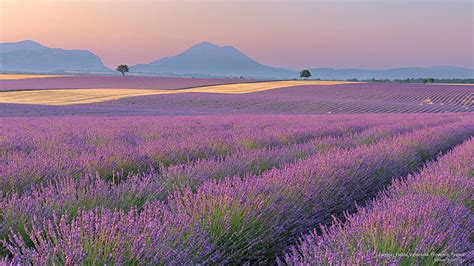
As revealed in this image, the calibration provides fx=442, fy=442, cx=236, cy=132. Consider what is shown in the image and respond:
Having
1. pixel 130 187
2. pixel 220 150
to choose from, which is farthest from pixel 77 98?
pixel 130 187

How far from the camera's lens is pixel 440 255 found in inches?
85.9

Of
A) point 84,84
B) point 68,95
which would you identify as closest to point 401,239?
point 68,95

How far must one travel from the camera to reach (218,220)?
2682 mm

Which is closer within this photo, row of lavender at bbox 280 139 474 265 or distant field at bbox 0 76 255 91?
row of lavender at bbox 280 139 474 265

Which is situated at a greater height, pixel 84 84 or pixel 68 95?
pixel 84 84

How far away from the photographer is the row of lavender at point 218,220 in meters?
1.88

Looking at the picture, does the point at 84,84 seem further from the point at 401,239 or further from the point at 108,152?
the point at 401,239

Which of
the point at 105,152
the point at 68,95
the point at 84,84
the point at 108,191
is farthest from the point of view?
the point at 84,84

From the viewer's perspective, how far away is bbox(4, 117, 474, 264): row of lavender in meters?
1.88

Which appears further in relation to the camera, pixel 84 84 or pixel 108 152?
pixel 84 84

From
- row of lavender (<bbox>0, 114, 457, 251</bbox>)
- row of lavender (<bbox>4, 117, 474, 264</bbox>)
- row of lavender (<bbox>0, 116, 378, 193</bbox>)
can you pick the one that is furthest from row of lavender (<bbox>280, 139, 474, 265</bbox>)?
row of lavender (<bbox>0, 116, 378, 193</bbox>)

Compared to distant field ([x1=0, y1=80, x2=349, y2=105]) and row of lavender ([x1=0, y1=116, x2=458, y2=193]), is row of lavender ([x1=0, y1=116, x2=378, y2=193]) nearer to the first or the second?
row of lavender ([x1=0, y1=116, x2=458, y2=193])

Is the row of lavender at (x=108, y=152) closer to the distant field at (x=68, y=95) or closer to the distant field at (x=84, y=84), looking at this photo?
the distant field at (x=68, y=95)

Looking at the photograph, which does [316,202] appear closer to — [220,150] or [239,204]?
[239,204]
